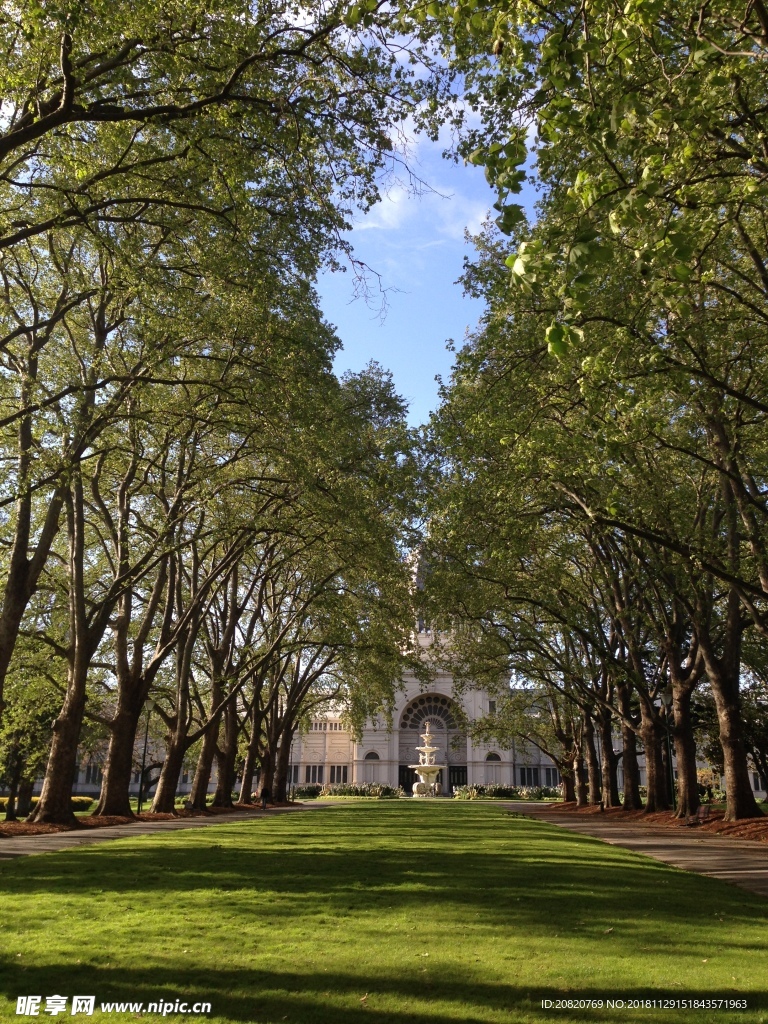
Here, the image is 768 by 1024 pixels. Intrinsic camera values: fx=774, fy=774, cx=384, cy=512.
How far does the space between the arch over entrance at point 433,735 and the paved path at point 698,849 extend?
55413 millimetres

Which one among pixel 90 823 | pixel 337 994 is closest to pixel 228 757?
pixel 90 823

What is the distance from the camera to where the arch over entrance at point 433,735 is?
3083 inches

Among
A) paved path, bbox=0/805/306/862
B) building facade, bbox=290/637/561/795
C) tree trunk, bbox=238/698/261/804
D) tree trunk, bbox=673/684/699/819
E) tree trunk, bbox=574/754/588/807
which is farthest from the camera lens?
building facade, bbox=290/637/561/795

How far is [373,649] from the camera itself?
29.2 m

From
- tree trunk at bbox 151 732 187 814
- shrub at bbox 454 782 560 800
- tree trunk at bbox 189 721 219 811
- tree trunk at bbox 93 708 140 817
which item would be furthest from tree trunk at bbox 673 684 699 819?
shrub at bbox 454 782 560 800

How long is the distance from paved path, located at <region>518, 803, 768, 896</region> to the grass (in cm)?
91

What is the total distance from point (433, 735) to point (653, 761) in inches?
2070

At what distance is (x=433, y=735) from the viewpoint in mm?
78562

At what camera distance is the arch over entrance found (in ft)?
257

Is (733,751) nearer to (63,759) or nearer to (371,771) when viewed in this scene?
(63,759)

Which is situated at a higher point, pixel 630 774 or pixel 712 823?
pixel 630 774

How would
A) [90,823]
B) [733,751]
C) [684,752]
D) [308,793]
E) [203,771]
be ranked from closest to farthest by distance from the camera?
[90,823], [733,751], [684,752], [203,771], [308,793]

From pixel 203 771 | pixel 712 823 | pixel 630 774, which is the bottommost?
pixel 712 823

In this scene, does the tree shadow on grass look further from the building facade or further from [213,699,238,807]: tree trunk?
the building facade
